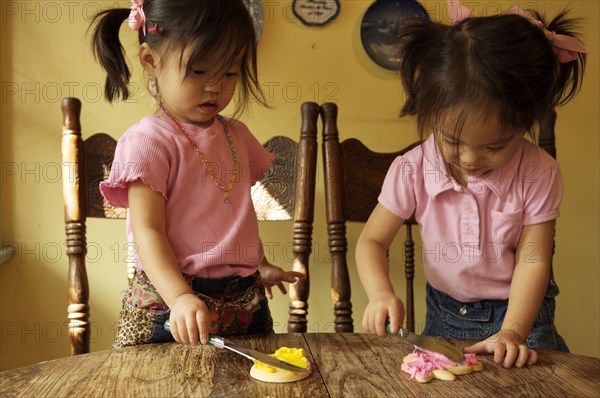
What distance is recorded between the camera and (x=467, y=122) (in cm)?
116

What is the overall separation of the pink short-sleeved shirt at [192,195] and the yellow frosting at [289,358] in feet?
1.09

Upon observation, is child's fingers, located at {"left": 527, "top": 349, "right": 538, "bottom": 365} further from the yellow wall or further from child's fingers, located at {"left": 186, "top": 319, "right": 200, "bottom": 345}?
the yellow wall

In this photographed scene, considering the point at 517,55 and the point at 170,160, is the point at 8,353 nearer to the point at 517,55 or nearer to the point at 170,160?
the point at 170,160

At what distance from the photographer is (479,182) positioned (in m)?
1.36

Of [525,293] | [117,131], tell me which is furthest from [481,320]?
[117,131]

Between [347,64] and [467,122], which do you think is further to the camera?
[347,64]

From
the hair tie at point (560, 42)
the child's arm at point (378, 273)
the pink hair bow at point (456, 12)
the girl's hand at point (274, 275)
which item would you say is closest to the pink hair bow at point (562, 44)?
the hair tie at point (560, 42)

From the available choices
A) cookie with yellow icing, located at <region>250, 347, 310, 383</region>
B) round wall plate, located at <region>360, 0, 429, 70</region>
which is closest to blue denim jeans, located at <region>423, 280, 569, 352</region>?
cookie with yellow icing, located at <region>250, 347, 310, 383</region>

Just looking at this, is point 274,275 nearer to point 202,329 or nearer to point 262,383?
point 202,329

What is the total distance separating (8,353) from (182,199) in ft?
3.31

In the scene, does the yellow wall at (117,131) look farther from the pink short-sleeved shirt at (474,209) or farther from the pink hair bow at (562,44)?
the pink hair bow at (562,44)

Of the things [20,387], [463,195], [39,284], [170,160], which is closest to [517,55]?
[463,195]

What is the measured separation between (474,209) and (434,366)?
1.82ft

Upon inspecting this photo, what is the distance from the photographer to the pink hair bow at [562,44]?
1.24 meters
